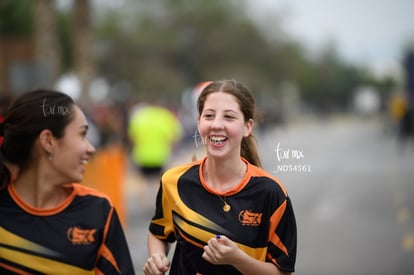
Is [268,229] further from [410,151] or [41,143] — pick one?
[410,151]

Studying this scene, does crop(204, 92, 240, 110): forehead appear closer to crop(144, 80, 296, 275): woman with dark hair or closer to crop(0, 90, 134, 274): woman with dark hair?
crop(144, 80, 296, 275): woman with dark hair

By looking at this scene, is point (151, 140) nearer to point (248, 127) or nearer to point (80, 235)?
point (248, 127)

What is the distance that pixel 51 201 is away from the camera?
118 inches

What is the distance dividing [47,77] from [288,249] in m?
9.87

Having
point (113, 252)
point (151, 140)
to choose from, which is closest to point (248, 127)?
point (113, 252)

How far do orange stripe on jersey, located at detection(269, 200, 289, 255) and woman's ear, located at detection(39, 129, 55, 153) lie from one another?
1.01 m

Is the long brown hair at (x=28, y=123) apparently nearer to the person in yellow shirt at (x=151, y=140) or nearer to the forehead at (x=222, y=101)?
the forehead at (x=222, y=101)

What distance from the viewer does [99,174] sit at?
1009cm

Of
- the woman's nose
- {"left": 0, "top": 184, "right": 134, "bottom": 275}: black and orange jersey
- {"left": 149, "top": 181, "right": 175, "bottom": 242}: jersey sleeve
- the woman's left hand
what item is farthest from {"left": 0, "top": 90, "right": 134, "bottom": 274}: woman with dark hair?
the woman's nose

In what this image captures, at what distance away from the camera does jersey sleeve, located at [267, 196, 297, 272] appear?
2926 mm

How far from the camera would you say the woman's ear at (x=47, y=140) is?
301 cm

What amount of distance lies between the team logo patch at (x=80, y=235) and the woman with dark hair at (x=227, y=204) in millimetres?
285

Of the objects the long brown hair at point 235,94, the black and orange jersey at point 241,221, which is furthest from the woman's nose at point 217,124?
the black and orange jersey at point 241,221

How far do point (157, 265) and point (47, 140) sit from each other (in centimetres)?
73
